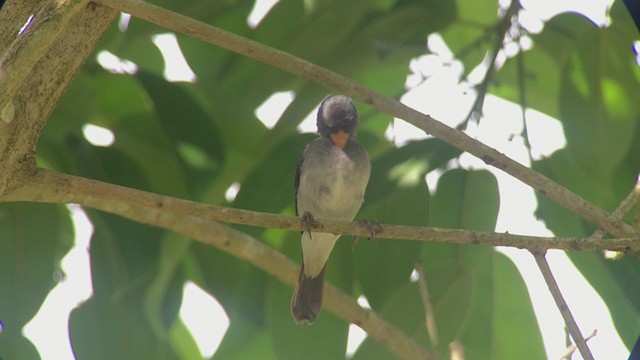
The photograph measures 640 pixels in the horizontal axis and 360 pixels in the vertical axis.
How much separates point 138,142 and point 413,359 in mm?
1401

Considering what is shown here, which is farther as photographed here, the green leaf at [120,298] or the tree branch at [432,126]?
the green leaf at [120,298]

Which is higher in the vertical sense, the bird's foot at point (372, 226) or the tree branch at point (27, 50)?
the bird's foot at point (372, 226)

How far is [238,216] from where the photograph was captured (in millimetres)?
2459

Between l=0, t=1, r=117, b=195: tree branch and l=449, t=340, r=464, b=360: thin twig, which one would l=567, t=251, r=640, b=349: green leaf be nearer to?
l=449, t=340, r=464, b=360: thin twig

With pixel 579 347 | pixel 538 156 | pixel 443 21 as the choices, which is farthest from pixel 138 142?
pixel 579 347

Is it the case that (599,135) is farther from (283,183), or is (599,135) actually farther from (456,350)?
(283,183)

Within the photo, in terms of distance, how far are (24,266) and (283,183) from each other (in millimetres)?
1047

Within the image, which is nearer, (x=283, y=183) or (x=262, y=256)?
(x=262, y=256)

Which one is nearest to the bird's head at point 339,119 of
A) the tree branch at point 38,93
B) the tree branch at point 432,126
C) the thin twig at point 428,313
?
the thin twig at point 428,313

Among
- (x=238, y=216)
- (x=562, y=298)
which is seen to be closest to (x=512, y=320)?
(x=562, y=298)

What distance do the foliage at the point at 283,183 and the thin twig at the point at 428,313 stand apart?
34 millimetres

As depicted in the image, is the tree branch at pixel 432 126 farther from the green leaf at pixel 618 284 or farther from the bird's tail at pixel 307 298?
the bird's tail at pixel 307 298

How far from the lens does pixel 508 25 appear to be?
11.7 ft

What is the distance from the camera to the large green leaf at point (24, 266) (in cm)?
305
